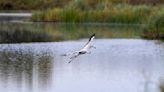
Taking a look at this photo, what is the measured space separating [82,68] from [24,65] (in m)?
2.14

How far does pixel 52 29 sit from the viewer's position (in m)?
36.5

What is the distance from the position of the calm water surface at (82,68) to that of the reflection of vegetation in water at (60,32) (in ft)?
10.3

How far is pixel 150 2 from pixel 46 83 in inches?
1255

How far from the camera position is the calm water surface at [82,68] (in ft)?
57.7

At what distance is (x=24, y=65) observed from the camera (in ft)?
71.8

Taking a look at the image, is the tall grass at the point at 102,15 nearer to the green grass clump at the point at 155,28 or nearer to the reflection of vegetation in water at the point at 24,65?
the green grass clump at the point at 155,28

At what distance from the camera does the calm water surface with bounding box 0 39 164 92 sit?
17.6 metres

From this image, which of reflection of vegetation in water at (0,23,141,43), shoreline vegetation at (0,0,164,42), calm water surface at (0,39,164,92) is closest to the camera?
calm water surface at (0,39,164,92)

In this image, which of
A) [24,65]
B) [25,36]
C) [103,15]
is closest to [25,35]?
[25,36]

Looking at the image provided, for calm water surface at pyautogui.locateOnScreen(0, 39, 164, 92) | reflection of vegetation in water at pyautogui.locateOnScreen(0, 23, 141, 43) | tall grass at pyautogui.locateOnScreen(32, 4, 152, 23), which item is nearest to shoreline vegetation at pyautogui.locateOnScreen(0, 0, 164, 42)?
→ tall grass at pyautogui.locateOnScreen(32, 4, 152, 23)

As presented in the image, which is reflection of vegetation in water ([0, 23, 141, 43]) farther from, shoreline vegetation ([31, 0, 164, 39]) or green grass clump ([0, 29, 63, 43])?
shoreline vegetation ([31, 0, 164, 39])

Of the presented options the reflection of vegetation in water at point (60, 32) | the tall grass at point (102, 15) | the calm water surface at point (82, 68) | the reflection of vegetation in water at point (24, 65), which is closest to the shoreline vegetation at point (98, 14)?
the tall grass at point (102, 15)

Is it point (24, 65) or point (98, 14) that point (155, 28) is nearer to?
point (98, 14)

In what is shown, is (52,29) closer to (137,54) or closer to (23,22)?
(23,22)
